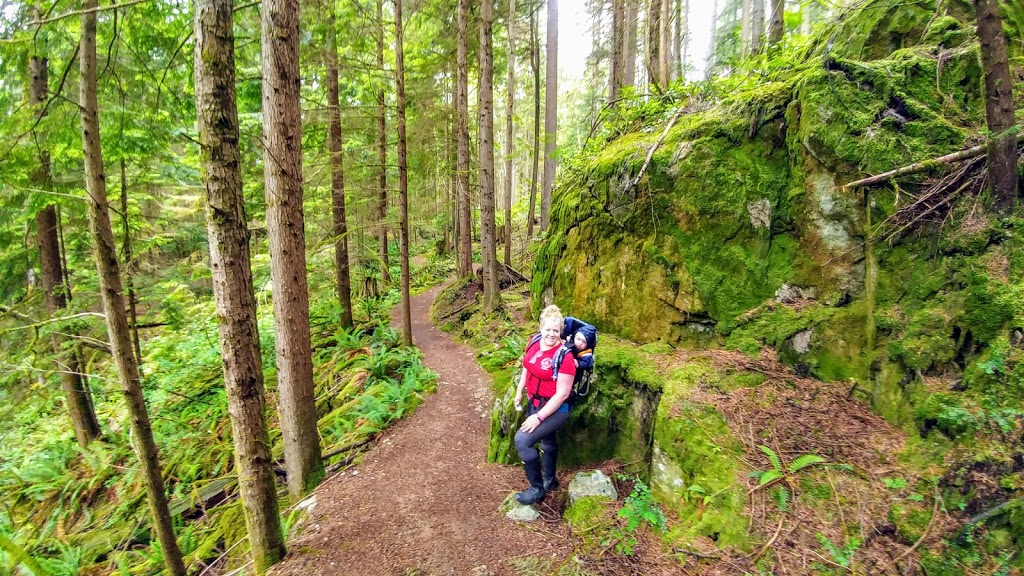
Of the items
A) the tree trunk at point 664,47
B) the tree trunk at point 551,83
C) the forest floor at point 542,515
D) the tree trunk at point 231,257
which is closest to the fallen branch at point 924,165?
the forest floor at point 542,515

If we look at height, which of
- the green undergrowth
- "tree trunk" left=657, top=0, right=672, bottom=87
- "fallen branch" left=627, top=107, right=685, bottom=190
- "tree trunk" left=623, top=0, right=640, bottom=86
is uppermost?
"tree trunk" left=623, top=0, right=640, bottom=86

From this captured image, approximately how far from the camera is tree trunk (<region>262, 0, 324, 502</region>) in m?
4.84

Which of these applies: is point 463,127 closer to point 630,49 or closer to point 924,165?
point 630,49

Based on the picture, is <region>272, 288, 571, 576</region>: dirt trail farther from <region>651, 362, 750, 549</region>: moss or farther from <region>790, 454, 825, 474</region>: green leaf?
<region>790, 454, 825, 474</region>: green leaf

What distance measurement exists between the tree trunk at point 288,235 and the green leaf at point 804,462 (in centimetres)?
548

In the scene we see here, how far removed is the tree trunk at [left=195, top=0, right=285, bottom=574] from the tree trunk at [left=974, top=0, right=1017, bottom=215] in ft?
20.2

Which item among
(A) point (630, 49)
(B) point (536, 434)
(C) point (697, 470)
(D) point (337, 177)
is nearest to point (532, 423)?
(B) point (536, 434)

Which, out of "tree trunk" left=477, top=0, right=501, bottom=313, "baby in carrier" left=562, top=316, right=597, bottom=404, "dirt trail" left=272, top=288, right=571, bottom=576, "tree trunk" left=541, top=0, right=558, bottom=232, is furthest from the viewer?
"tree trunk" left=541, top=0, right=558, bottom=232

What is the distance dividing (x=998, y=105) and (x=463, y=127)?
412 inches

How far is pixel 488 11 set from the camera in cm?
1030

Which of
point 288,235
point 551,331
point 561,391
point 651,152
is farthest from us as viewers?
point 651,152

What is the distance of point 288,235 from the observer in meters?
5.21

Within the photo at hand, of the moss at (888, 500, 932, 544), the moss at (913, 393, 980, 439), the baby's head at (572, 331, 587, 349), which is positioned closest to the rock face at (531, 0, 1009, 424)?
the moss at (913, 393, 980, 439)

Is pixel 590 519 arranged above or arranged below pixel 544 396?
below
